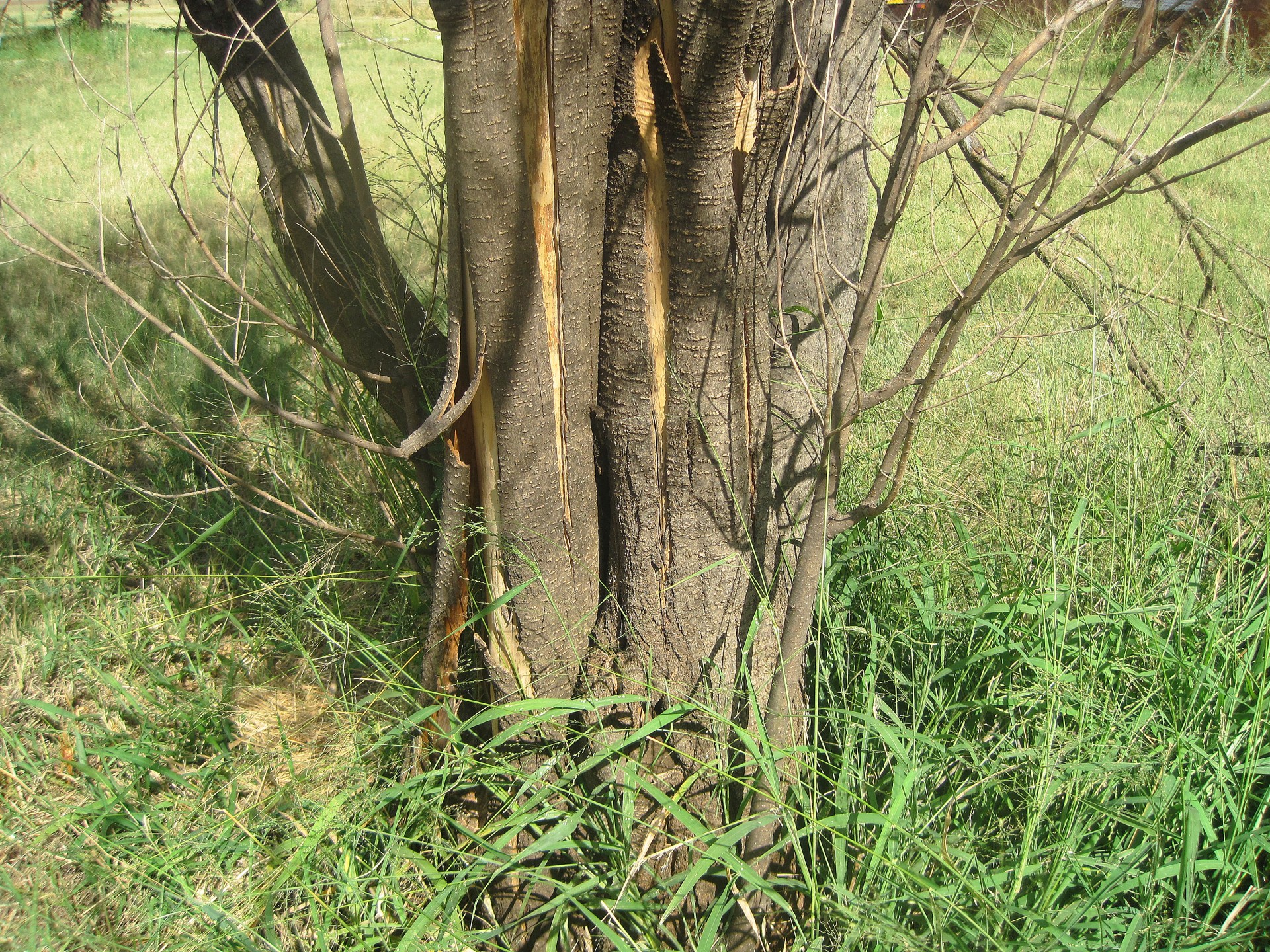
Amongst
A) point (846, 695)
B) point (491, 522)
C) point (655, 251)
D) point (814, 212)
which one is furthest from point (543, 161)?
point (846, 695)

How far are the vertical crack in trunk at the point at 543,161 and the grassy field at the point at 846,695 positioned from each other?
0.30 m

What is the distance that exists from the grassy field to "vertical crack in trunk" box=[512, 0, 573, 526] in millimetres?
297

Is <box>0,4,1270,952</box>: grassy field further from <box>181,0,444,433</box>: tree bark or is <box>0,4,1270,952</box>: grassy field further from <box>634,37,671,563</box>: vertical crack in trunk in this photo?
<box>634,37,671,563</box>: vertical crack in trunk

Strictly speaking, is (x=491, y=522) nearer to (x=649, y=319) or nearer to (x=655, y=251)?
(x=649, y=319)

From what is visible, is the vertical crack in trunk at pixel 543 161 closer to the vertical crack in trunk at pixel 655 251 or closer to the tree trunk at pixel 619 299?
the tree trunk at pixel 619 299

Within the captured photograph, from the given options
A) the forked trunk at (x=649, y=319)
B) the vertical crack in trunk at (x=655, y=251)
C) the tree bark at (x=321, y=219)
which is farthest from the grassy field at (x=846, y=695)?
the vertical crack in trunk at (x=655, y=251)

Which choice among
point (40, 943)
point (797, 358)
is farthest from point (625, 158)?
point (40, 943)

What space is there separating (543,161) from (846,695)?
1.27 metres

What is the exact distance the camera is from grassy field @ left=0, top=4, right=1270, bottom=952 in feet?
5.53

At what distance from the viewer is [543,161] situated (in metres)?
1.56

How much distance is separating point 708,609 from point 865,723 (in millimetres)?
382

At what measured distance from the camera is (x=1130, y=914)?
1626 mm

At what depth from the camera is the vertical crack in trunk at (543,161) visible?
1.46 m

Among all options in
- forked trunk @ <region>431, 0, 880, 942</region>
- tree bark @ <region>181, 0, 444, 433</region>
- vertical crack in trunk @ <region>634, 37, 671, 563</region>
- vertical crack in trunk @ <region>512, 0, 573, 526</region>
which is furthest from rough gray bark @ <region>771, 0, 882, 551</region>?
tree bark @ <region>181, 0, 444, 433</region>
